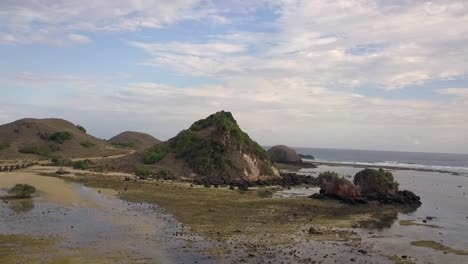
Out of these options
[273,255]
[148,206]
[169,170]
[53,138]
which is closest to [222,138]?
[169,170]

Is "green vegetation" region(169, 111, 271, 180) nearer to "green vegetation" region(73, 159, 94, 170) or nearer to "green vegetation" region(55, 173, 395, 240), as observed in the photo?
"green vegetation" region(55, 173, 395, 240)

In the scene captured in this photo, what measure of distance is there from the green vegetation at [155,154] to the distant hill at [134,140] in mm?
51606

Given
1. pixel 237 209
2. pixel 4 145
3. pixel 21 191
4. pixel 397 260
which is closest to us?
pixel 397 260

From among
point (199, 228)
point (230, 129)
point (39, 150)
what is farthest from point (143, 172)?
point (199, 228)

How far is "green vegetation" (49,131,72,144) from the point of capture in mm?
81938

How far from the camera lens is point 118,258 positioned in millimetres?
20156

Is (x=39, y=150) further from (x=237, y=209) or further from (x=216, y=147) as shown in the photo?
(x=237, y=209)

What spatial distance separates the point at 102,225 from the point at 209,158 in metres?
34.2

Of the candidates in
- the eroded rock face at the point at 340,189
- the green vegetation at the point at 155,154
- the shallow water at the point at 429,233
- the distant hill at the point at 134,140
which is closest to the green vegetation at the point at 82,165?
the green vegetation at the point at 155,154

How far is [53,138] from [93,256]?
67151mm

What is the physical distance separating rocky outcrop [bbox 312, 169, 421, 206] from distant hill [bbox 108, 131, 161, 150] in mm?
78453

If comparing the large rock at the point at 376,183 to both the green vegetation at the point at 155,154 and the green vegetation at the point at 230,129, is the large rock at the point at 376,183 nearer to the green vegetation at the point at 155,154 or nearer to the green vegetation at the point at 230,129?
the green vegetation at the point at 230,129

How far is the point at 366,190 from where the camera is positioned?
1924 inches

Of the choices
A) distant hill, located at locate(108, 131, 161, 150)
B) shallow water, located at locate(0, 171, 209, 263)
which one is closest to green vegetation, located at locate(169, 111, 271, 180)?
shallow water, located at locate(0, 171, 209, 263)
